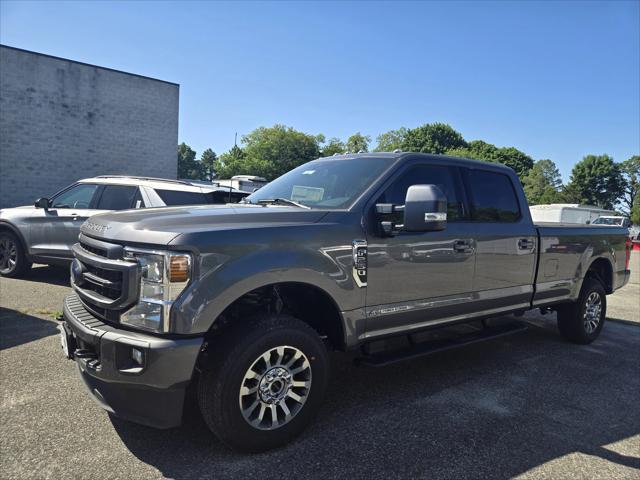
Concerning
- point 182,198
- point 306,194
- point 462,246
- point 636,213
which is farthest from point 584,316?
point 636,213

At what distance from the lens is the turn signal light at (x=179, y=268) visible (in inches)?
100

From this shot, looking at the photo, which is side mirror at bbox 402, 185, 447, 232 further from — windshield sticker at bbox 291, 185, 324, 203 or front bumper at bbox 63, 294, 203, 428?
front bumper at bbox 63, 294, 203, 428

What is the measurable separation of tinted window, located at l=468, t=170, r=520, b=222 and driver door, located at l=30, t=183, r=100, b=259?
19.2ft

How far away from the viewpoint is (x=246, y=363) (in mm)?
2729

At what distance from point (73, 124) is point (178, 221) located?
16613 mm

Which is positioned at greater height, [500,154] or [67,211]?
[500,154]

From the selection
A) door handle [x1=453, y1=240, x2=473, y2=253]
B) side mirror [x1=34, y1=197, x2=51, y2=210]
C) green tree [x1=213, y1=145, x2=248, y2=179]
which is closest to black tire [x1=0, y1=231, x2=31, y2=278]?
side mirror [x1=34, y1=197, x2=51, y2=210]

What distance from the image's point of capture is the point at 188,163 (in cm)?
10888

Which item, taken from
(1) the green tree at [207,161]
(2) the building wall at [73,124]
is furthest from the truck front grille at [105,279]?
(1) the green tree at [207,161]

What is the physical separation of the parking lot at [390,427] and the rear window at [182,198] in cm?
261

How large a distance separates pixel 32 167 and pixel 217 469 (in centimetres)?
1657

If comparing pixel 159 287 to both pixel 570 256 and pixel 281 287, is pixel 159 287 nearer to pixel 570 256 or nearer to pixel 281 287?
pixel 281 287

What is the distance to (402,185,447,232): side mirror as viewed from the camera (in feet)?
10.2

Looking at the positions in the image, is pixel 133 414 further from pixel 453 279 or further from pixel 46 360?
pixel 453 279
